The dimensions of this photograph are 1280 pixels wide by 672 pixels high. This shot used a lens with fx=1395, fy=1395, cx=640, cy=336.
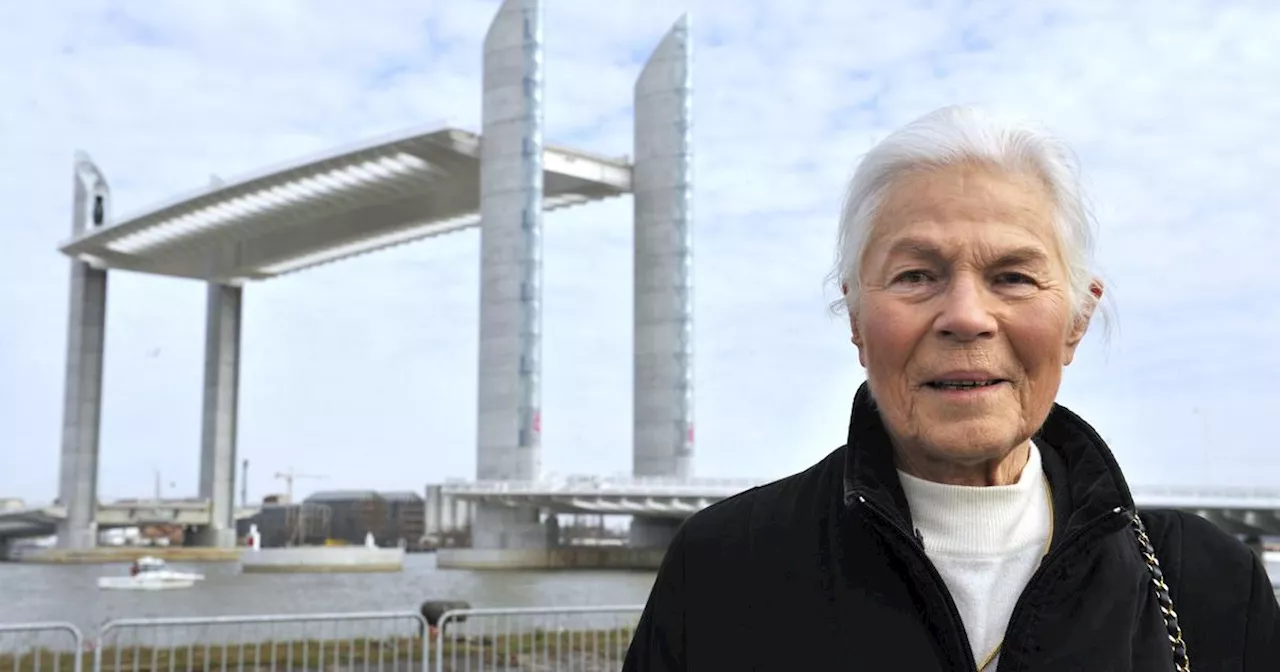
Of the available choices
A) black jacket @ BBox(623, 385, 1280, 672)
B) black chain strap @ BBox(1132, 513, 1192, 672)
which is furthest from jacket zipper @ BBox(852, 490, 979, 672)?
black chain strap @ BBox(1132, 513, 1192, 672)

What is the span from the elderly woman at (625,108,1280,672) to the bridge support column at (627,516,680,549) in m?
60.3

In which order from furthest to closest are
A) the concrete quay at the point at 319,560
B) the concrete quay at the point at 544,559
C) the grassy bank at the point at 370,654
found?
the concrete quay at the point at 319,560 < the concrete quay at the point at 544,559 < the grassy bank at the point at 370,654

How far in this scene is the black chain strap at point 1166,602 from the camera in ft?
4.59

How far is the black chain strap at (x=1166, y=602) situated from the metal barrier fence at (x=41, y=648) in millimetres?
7261

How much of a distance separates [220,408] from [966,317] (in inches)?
2967

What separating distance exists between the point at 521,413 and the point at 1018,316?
52.4 meters

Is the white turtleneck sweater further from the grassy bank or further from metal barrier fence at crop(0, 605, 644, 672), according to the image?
the grassy bank

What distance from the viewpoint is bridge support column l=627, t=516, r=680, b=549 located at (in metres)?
62.0

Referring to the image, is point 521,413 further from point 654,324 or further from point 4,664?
point 4,664

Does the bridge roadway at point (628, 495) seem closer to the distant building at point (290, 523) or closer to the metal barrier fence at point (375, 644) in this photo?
the metal barrier fence at point (375, 644)

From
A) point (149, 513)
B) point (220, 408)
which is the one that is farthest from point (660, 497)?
point (149, 513)

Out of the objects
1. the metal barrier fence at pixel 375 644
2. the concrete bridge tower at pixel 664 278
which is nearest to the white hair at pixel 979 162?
the metal barrier fence at pixel 375 644

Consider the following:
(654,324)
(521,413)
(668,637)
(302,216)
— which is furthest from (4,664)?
(302,216)

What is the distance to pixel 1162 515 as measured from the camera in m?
1.49
